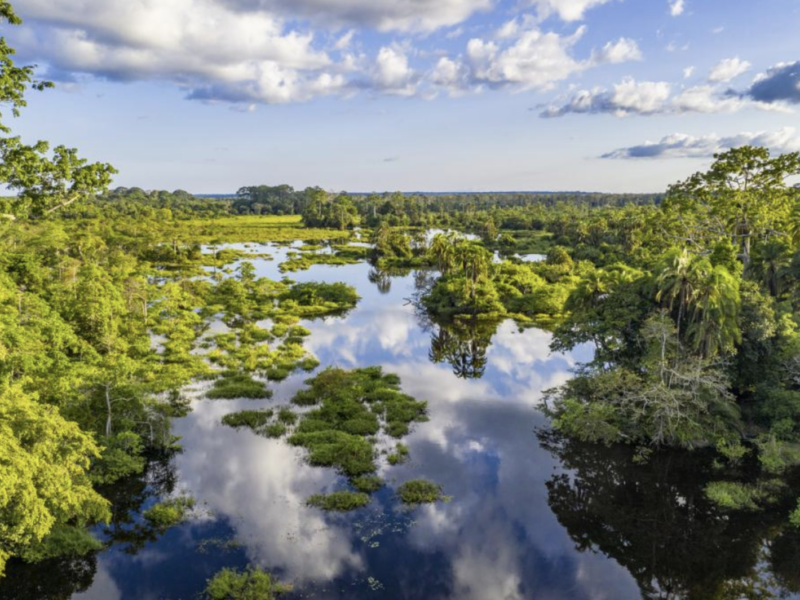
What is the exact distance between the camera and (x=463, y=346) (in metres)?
64.2

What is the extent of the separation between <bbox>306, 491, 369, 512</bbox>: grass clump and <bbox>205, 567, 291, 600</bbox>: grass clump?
6.34 m

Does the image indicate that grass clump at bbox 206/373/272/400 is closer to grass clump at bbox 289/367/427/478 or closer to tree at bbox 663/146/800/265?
grass clump at bbox 289/367/427/478

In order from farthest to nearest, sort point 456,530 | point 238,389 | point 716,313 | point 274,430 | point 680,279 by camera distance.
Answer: point 238,389, point 274,430, point 680,279, point 716,313, point 456,530

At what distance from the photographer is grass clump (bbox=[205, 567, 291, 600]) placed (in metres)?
23.2

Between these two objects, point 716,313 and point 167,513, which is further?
point 716,313

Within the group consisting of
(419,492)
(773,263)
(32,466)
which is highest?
(773,263)

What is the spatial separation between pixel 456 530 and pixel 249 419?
2019cm

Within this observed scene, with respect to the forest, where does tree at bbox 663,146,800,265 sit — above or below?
above

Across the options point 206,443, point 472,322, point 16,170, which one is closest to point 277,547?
point 206,443

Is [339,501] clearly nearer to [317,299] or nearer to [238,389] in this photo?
[238,389]

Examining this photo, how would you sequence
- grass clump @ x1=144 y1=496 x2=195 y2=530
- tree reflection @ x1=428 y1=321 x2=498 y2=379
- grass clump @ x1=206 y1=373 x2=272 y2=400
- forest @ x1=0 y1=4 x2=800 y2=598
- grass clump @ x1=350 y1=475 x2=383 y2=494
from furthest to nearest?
1. tree reflection @ x1=428 y1=321 x2=498 y2=379
2. grass clump @ x1=206 y1=373 x2=272 y2=400
3. grass clump @ x1=350 y1=475 x2=383 y2=494
4. grass clump @ x1=144 y1=496 x2=195 y2=530
5. forest @ x1=0 y1=4 x2=800 y2=598

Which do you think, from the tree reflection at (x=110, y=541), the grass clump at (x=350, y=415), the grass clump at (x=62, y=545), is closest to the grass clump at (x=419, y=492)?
the grass clump at (x=350, y=415)

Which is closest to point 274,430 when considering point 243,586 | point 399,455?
point 399,455

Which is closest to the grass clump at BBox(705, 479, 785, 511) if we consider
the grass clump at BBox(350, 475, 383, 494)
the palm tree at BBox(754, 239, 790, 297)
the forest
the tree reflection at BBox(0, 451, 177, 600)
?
the forest
